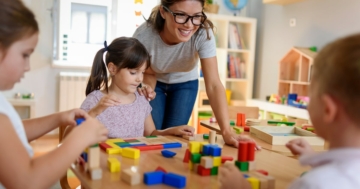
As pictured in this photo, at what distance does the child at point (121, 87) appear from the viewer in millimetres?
1564

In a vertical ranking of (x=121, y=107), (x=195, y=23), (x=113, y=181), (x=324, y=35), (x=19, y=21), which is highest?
(x=324, y=35)

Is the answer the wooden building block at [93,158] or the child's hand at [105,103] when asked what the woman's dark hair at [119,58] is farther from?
the wooden building block at [93,158]

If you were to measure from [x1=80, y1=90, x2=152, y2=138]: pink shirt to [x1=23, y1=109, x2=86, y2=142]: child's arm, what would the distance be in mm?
407

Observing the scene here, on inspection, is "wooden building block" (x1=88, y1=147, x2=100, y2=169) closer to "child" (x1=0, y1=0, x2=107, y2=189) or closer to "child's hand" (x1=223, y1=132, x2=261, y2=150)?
"child" (x1=0, y1=0, x2=107, y2=189)

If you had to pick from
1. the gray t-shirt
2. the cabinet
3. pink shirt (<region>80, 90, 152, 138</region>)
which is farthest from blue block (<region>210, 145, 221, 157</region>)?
the cabinet

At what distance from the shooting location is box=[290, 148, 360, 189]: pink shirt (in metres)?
0.60

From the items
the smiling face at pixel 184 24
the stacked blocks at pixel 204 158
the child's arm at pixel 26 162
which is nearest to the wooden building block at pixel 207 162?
the stacked blocks at pixel 204 158

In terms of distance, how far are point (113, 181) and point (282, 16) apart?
11.7ft

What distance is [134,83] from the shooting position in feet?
5.21

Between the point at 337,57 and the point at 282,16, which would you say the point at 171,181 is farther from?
the point at 282,16

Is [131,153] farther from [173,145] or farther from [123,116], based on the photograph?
[123,116]

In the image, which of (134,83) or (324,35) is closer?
(134,83)

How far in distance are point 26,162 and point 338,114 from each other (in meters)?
0.64

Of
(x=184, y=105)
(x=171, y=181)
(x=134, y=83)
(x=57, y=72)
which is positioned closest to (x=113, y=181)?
(x=171, y=181)
